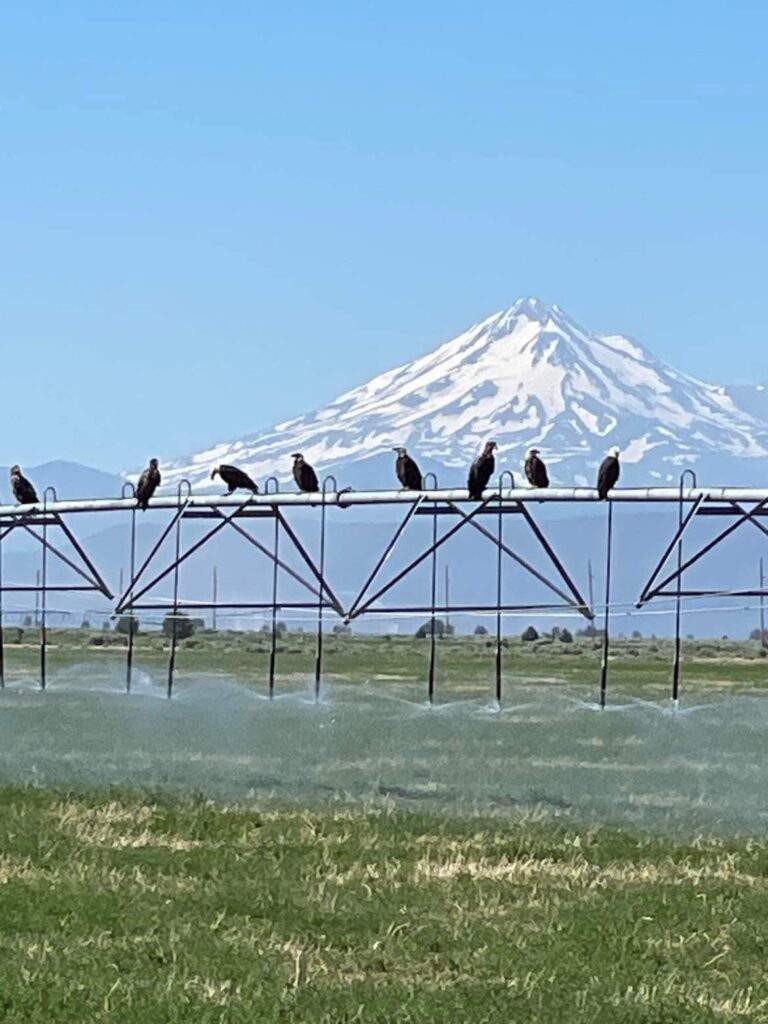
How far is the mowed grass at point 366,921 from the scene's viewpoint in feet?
35.6

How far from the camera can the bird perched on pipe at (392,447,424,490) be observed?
119 ft

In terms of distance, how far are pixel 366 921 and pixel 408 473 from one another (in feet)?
77.0

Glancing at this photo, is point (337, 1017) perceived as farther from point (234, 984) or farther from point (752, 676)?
point (752, 676)

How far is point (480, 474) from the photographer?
34.3 metres

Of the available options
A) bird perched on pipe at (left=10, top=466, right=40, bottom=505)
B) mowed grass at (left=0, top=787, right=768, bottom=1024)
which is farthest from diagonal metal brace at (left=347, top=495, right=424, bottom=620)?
mowed grass at (left=0, top=787, right=768, bottom=1024)

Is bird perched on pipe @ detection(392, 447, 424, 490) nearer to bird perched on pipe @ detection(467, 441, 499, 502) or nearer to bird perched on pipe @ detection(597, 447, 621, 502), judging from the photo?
bird perched on pipe @ detection(467, 441, 499, 502)

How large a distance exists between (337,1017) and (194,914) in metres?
2.79

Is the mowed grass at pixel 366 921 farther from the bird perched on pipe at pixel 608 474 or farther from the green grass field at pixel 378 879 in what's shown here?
the bird perched on pipe at pixel 608 474

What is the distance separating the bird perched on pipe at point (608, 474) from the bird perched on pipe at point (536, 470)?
1268mm

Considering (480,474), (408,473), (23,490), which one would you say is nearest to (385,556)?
(480,474)

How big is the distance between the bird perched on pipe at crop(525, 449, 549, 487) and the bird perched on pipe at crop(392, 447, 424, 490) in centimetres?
168

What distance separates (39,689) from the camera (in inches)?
1842

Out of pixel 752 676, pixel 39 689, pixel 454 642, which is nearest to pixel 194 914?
pixel 39 689

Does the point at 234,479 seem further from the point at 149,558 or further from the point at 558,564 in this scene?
the point at 558,564
